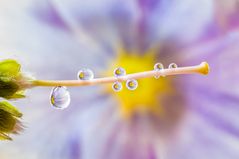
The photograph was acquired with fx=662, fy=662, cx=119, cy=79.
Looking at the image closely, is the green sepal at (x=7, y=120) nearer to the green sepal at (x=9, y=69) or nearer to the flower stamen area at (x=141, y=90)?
the green sepal at (x=9, y=69)

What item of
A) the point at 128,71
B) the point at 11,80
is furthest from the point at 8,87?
the point at 128,71

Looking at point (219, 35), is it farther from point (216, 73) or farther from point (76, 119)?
point (76, 119)

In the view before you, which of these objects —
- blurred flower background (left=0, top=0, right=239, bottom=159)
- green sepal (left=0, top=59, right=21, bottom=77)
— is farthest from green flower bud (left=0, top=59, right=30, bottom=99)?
blurred flower background (left=0, top=0, right=239, bottom=159)

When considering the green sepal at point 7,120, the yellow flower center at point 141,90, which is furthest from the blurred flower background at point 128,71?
the green sepal at point 7,120

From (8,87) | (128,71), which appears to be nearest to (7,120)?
(8,87)

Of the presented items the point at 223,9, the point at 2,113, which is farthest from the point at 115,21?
the point at 2,113

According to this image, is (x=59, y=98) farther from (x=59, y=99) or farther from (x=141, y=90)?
(x=141, y=90)

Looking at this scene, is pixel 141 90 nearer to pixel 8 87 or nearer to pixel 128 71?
pixel 128 71

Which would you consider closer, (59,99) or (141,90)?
(59,99)

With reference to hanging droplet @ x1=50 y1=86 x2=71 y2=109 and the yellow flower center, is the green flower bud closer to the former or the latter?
hanging droplet @ x1=50 y1=86 x2=71 y2=109
